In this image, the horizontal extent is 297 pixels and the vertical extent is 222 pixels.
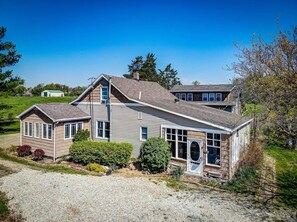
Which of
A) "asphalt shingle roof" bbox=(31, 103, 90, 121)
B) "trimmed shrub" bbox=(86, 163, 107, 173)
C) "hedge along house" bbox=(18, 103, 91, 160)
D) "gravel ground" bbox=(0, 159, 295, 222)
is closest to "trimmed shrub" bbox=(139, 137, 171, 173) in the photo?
"gravel ground" bbox=(0, 159, 295, 222)

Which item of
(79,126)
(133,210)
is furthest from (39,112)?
(133,210)

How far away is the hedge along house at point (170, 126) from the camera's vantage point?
45.6ft

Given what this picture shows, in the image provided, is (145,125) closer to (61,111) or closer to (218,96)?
(61,111)

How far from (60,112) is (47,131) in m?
1.83

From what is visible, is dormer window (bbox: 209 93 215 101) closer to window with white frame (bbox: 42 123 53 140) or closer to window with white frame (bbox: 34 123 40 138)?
window with white frame (bbox: 42 123 53 140)

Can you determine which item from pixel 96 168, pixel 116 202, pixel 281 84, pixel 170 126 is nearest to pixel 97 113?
pixel 96 168

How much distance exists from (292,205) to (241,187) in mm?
2593

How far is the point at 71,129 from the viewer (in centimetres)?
1886

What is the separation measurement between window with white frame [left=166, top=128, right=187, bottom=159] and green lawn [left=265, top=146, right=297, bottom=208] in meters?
5.81

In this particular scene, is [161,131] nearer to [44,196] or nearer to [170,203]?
[170,203]

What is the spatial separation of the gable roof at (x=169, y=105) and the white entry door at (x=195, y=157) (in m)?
1.60

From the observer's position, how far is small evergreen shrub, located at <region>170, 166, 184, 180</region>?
14.0m

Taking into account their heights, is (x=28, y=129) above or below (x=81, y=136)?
above

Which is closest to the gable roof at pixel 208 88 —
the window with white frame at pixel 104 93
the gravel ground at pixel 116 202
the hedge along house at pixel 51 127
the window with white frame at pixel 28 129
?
the window with white frame at pixel 104 93
